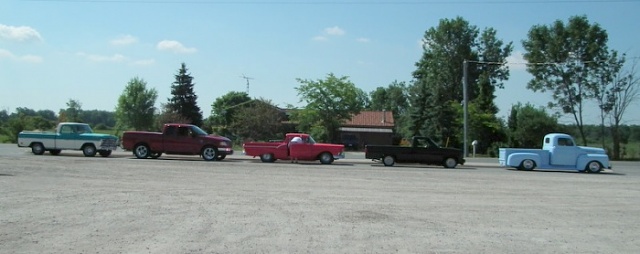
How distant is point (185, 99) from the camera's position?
70188 mm

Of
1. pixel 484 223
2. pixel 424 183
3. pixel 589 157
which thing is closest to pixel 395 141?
pixel 589 157

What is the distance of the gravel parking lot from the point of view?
25.7 ft

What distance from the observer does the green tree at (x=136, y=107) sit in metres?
64.5

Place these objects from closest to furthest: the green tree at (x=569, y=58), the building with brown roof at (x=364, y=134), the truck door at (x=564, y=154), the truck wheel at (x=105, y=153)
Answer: the truck door at (x=564, y=154), the truck wheel at (x=105, y=153), the green tree at (x=569, y=58), the building with brown roof at (x=364, y=134)

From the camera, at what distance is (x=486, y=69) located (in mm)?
74000

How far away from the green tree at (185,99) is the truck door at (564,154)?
166ft

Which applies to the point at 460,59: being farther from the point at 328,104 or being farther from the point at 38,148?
the point at 38,148

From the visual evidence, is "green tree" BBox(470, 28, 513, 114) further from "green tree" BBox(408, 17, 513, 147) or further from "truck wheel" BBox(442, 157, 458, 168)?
"truck wheel" BBox(442, 157, 458, 168)

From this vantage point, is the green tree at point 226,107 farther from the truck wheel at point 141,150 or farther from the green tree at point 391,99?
the truck wheel at point 141,150

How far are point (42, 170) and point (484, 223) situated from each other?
1513cm

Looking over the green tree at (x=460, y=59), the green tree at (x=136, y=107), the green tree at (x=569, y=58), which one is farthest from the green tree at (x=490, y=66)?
the green tree at (x=136, y=107)

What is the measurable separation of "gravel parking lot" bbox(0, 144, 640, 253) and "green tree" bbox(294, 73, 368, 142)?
123 feet

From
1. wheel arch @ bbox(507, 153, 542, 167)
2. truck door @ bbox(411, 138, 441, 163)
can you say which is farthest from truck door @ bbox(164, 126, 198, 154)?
wheel arch @ bbox(507, 153, 542, 167)

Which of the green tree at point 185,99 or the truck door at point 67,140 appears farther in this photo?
the green tree at point 185,99
